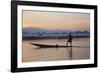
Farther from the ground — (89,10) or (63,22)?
(89,10)

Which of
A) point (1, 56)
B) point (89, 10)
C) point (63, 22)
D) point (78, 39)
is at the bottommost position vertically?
point (1, 56)

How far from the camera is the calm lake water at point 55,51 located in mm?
1734

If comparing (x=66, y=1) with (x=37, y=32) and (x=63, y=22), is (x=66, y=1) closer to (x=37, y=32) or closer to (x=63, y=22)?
(x=63, y=22)

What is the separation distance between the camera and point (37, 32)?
1.77 m

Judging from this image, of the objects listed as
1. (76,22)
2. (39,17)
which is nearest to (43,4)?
(39,17)

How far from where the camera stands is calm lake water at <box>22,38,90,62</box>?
1.73 metres

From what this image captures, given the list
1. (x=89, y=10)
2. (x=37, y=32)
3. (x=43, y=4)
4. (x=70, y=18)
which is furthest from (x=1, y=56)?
(x=89, y=10)

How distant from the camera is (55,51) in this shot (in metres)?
1.82

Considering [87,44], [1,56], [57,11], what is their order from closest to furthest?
1. [1,56]
2. [57,11]
3. [87,44]

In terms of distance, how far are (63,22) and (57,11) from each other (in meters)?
0.12

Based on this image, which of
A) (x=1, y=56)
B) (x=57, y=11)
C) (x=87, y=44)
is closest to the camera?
(x=1, y=56)

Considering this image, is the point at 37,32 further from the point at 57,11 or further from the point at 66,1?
the point at 66,1

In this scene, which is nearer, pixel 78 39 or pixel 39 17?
pixel 39 17

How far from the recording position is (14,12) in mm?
1674
